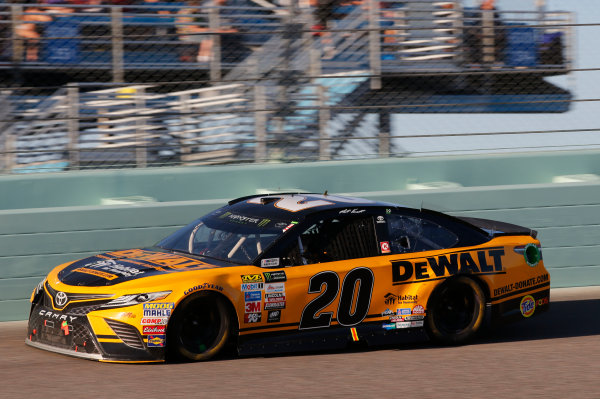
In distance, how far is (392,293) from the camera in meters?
6.88

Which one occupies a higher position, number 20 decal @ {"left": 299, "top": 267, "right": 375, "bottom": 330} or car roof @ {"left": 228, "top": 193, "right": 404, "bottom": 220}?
car roof @ {"left": 228, "top": 193, "right": 404, "bottom": 220}

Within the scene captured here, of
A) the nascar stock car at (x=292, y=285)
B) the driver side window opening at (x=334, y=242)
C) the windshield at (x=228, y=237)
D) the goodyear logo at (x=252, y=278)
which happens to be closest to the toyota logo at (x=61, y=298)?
the nascar stock car at (x=292, y=285)

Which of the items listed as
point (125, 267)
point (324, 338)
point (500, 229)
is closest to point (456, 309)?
point (500, 229)

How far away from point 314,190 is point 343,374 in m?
4.11

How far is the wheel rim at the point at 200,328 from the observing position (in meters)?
6.17

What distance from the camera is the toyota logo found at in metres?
6.26

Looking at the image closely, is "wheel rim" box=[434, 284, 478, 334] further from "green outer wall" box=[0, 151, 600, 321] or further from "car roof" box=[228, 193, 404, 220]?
"green outer wall" box=[0, 151, 600, 321]

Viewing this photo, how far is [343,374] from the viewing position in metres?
5.98

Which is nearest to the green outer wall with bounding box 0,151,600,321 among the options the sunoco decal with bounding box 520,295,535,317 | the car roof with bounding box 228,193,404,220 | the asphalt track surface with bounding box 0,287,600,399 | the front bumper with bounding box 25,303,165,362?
the car roof with bounding box 228,193,404,220

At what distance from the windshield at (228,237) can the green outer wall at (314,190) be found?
1328mm

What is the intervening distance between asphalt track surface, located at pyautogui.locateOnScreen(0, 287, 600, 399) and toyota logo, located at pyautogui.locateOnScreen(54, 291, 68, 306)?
0.38 m

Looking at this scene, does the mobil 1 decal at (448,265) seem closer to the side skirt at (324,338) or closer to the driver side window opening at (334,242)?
the driver side window opening at (334,242)

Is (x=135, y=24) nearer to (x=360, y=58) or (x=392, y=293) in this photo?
(x=360, y=58)

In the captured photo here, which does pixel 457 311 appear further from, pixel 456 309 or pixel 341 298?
pixel 341 298
